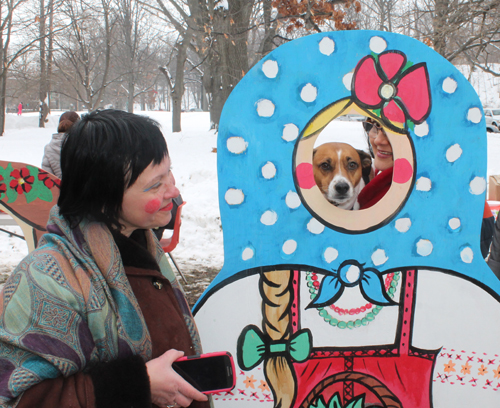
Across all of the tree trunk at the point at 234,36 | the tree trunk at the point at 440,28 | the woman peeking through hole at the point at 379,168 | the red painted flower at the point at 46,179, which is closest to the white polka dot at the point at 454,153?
the woman peeking through hole at the point at 379,168

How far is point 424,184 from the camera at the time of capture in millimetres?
1928

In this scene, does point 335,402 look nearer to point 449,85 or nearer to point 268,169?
point 268,169

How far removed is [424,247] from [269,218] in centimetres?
70

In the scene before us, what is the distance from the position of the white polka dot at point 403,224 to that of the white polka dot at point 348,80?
23.8 inches

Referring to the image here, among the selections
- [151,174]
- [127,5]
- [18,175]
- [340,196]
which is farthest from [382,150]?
[127,5]

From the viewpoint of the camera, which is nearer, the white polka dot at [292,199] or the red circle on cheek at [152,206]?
the red circle on cheek at [152,206]

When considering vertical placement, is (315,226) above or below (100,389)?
above

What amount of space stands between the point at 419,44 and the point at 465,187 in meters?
0.64

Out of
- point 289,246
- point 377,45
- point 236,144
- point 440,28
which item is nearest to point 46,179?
point 236,144

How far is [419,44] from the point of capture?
1.87m

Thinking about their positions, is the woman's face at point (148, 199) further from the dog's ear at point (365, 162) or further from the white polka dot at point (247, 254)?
the dog's ear at point (365, 162)

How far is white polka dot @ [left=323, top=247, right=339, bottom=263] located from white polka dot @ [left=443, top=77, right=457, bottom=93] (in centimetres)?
82

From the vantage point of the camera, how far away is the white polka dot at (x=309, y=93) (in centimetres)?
185

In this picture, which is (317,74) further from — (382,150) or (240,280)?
(240,280)
